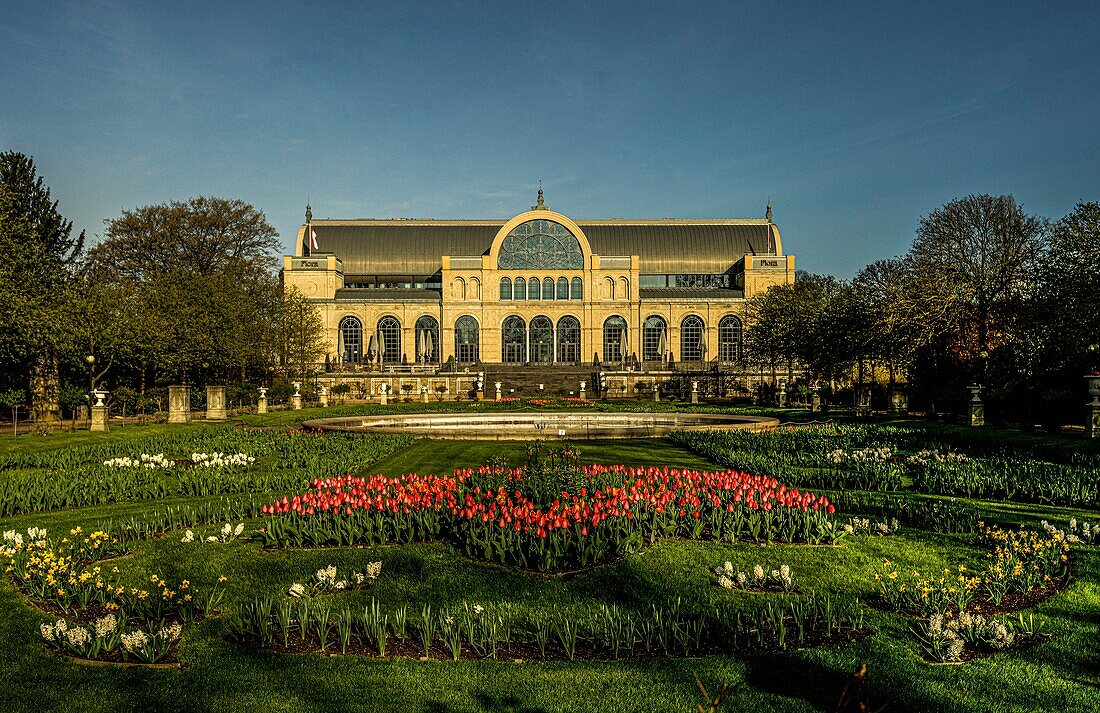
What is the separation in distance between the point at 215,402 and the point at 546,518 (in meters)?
26.2

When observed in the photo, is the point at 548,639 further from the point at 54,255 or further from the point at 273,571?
the point at 54,255

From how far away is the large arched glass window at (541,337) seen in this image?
63375 millimetres

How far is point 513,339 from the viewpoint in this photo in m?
63.5

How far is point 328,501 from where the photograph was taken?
8.87 meters

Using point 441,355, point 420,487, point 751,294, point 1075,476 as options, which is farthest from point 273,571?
point 751,294

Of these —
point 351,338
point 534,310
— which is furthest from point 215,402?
point 534,310

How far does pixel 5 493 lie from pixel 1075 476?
17.0 meters

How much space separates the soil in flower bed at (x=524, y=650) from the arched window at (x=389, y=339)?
2310 inches

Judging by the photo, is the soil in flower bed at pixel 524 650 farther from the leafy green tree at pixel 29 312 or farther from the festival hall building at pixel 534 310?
the festival hall building at pixel 534 310

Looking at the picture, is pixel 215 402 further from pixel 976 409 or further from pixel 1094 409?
pixel 1094 409

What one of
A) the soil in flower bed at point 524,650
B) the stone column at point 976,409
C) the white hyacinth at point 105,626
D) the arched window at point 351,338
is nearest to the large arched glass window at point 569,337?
the arched window at point 351,338

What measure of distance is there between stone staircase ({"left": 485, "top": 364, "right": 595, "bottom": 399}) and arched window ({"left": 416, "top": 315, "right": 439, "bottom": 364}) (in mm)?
7399

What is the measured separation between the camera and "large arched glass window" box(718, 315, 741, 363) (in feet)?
211

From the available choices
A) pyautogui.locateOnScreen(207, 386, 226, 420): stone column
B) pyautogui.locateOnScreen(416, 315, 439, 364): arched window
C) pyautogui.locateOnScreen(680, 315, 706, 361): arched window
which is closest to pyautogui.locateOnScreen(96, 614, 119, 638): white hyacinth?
pyautogui.locateOnScreen(207, 386, 226, 420): stone column
